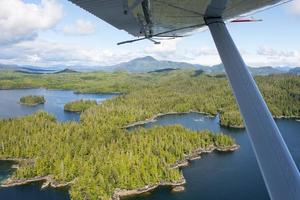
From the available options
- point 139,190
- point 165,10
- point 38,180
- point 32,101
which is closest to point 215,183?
point 139,190

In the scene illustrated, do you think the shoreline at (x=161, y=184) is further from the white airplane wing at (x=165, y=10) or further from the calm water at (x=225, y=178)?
the white airplane wing at (x=165, y=10)

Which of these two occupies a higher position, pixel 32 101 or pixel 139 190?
pixel 32 101

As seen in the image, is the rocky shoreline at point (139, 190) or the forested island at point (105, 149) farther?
the forested island at point (105, 149)

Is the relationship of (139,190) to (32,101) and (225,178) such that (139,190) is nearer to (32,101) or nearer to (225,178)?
(225,178)

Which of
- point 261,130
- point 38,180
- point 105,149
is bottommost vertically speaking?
point 38,180

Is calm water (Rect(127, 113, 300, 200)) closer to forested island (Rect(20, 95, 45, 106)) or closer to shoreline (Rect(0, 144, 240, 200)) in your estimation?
shoreline (Rect(0, 144, 240, 200))

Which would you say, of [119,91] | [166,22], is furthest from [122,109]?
[166,22]

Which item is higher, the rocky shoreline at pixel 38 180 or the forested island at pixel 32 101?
the forested island at pixel 32 101

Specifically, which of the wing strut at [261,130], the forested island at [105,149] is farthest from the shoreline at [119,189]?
the wing strut at [261,130]

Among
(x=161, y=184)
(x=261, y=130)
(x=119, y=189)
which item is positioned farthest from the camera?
(x=161, y=184)
